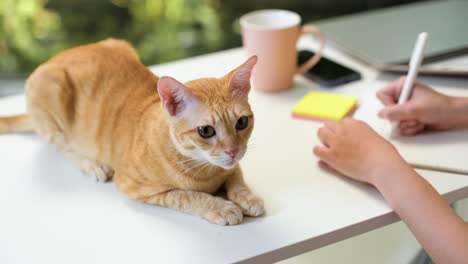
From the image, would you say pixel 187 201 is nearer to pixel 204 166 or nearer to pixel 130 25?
pixel 204 166

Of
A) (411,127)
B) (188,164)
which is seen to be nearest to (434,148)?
(411,127)

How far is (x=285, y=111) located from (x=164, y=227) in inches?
16.8

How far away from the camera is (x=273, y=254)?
649 mm

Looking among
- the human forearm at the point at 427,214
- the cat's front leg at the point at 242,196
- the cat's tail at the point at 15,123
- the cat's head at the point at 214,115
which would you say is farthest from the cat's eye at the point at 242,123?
the cat's tail at the point at 15,123

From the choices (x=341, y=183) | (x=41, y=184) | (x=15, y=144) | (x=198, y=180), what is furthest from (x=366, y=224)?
(x=15, y=144)

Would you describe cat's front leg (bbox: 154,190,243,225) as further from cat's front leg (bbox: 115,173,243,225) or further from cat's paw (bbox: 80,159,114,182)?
cat's paw (bbox: 80,159,114,182)

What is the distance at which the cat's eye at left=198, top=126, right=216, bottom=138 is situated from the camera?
0.68 m

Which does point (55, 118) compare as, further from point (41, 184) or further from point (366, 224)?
point (366, 224)

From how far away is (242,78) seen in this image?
27.3 inches

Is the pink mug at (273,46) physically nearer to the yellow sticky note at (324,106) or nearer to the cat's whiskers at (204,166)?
the yellow sticky note at (324,106)

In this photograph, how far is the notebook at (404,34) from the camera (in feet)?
3.69

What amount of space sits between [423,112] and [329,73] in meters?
0.31

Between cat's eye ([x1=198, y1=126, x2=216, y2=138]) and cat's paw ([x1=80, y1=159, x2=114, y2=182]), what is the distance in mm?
252

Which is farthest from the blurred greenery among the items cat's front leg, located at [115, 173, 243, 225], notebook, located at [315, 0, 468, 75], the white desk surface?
cat's front leg, located at [115, 173, 243, 225]
